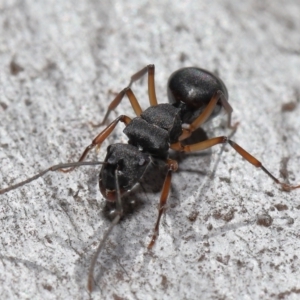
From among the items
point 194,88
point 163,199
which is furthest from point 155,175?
point 194,88

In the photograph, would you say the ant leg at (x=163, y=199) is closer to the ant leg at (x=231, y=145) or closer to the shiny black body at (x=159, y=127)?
the shiny black body at (x=159, y=127)

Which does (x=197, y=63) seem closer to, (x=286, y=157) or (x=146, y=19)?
(x=146, y=19)

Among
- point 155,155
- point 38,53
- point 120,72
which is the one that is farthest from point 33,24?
point 155,155

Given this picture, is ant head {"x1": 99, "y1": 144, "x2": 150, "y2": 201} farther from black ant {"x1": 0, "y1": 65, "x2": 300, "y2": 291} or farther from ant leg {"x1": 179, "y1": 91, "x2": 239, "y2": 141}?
ant leg {"x1": 179, "y1": 91, "x2": 239, "y2": 141}

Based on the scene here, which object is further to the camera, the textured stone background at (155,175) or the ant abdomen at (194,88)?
the ant abdomen at (194,88)

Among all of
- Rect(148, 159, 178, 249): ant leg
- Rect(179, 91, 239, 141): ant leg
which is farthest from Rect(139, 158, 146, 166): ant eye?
Rect(179, 91, 239, 141): ant leg

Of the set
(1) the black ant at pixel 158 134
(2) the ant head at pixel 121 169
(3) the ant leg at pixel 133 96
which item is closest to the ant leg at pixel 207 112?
(1) the black ant at pixel 158 134

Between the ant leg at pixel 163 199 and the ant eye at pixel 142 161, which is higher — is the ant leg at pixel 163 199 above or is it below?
below
